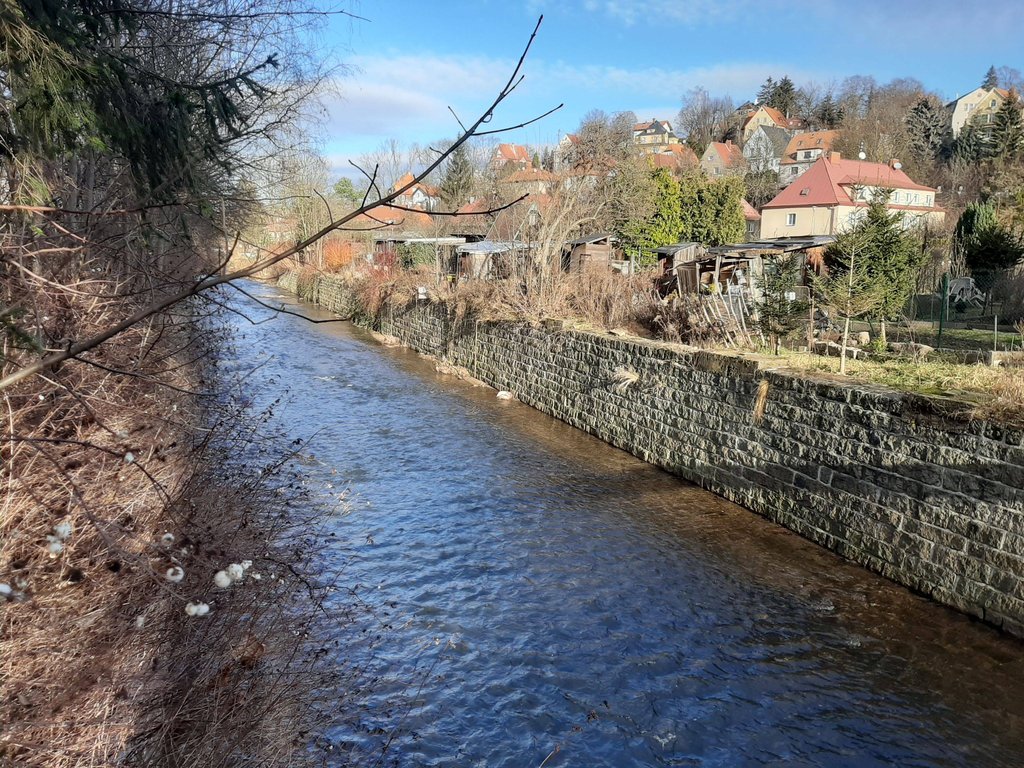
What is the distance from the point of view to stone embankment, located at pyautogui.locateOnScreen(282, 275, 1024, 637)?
22.2ft

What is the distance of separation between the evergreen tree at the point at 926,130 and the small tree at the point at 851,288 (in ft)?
167

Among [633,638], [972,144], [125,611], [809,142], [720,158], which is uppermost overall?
[809,142]

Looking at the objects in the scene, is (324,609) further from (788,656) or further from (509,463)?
(509,463)

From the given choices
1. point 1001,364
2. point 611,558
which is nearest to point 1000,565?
point 1001,364

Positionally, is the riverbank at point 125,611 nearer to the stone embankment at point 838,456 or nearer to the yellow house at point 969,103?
the stone embankment at point 838,456

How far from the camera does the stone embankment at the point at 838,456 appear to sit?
22.2 ft

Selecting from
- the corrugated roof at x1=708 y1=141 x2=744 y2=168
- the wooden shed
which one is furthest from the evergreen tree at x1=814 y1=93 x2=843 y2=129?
the wooden shed

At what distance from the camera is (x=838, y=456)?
845 centimetres

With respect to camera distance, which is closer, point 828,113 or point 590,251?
point 590,251

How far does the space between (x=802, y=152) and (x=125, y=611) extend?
242 ft

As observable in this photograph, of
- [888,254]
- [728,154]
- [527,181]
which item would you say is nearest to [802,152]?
[728,154]

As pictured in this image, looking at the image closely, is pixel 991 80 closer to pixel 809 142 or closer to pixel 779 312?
pixel 809 142

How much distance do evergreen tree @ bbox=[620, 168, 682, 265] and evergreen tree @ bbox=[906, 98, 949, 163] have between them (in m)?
33.2

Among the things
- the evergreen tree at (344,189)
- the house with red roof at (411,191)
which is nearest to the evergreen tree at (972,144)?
the evergreen tree at (344,189)
